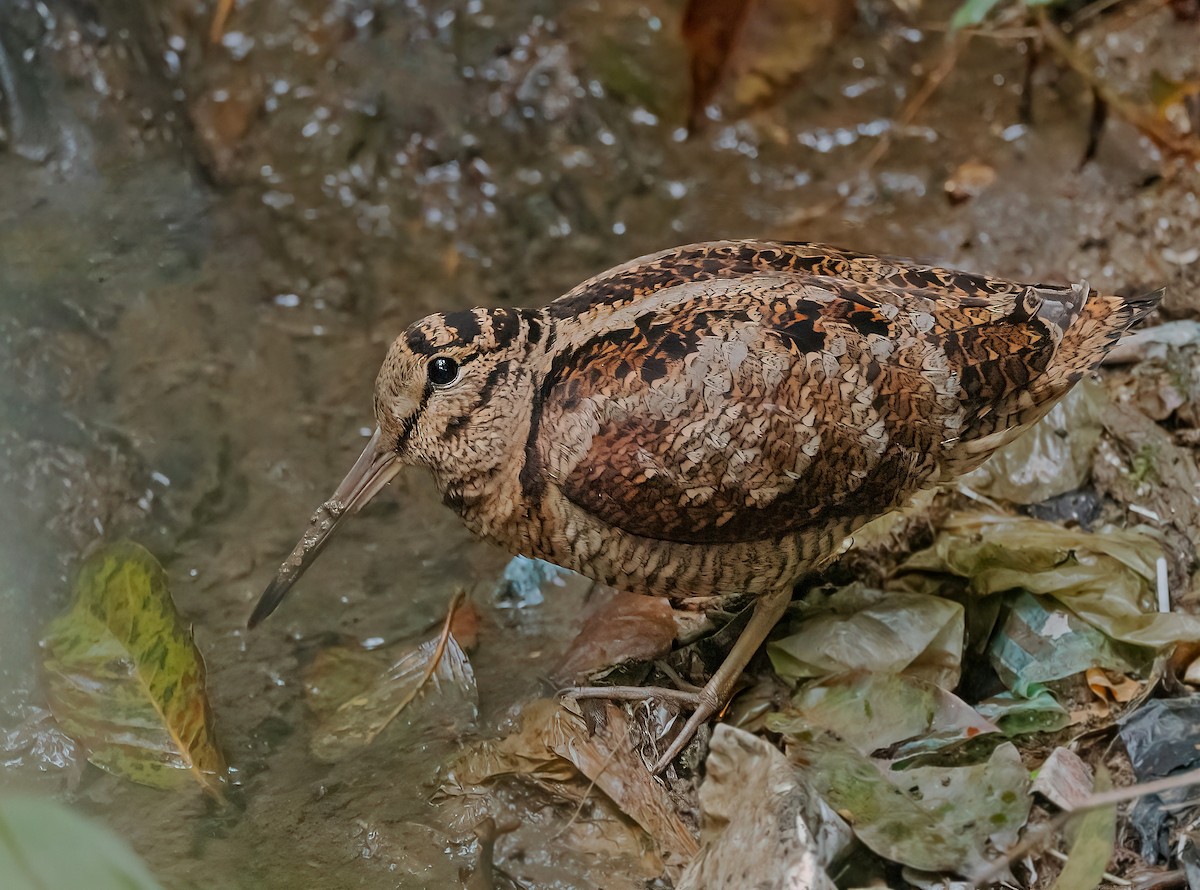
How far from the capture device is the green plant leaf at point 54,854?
84cm

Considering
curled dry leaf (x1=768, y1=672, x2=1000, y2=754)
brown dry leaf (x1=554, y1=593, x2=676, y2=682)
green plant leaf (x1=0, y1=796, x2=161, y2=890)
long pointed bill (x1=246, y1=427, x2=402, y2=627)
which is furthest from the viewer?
brown dry leaf (x1=554, y1=593, x2=676, y2=682)

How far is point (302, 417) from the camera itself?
3.46 meters

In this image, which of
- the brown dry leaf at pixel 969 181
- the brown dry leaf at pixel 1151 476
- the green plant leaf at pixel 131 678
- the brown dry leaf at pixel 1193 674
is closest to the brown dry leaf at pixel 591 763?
the green plant leaf at pixel 131 678

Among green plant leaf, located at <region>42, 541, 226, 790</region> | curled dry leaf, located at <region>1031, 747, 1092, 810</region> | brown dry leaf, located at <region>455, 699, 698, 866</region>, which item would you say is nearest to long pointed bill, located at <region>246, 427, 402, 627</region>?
green plant leaf, located at <region>42, 541, 226, 790</region>

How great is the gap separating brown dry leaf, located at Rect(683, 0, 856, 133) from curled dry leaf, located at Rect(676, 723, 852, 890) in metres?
2.81

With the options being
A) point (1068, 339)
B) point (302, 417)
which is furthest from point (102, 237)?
point (1068, 339)

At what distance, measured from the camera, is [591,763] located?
8.29 ft

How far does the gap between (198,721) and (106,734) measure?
0.19m

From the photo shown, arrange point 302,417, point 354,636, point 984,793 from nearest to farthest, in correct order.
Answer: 1. point 984,793
2. point 354,636
3. point 302,417

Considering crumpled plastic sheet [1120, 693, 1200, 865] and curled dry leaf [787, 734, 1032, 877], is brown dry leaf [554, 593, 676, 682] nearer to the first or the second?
curled dry leaf [787, 734, 1032, 877]

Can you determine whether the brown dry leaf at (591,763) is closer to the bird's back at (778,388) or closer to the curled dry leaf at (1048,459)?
the bird's back at (778,388)

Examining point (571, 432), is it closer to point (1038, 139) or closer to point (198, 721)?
point (198, 721)

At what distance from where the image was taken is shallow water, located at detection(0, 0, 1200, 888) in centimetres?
268

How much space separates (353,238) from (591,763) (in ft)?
7.29
